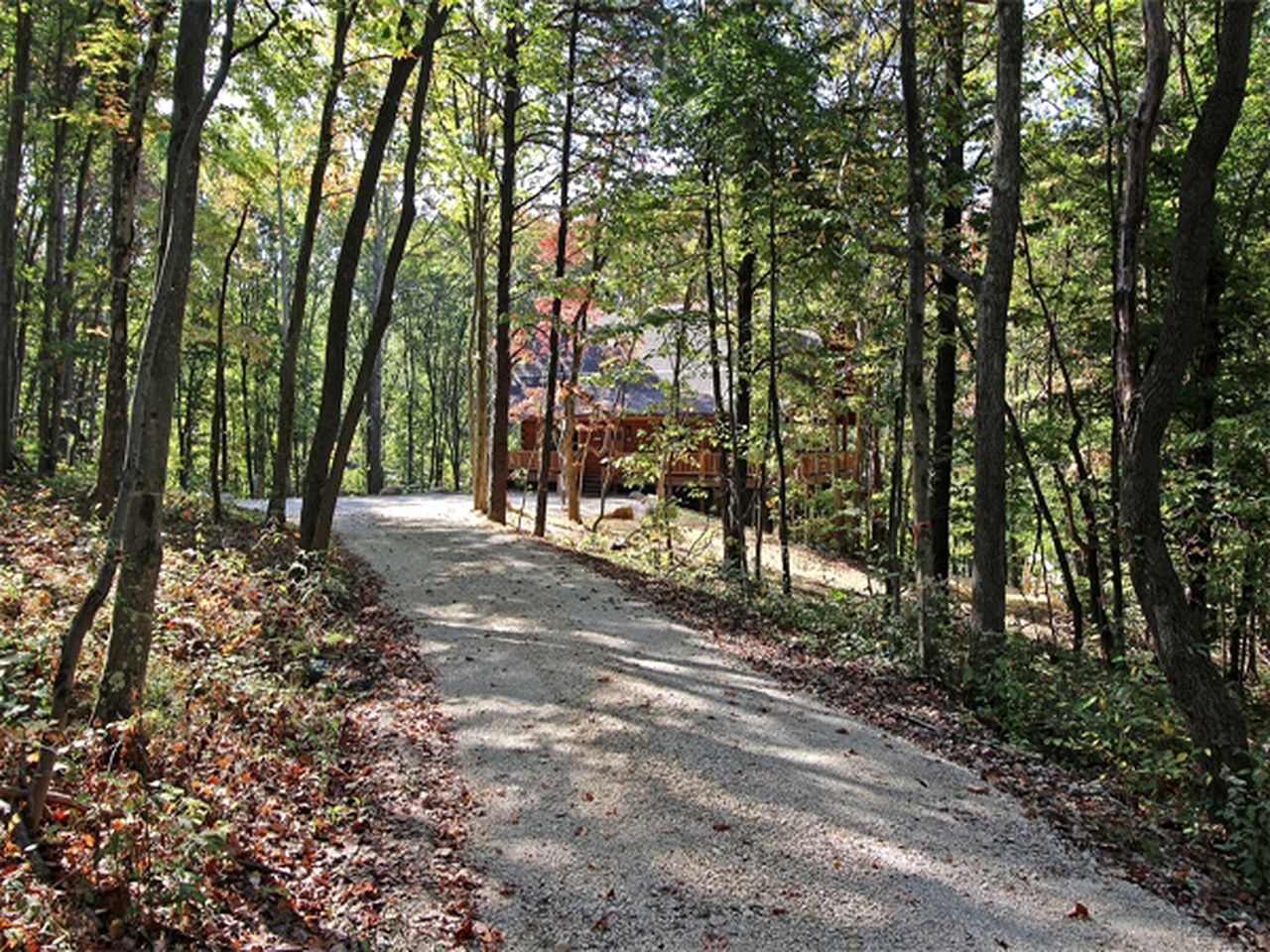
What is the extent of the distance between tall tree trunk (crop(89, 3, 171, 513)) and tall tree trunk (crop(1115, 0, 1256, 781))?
32.1ft

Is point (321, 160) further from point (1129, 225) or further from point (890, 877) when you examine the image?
point (890, 877)

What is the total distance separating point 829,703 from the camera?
23.1 feet

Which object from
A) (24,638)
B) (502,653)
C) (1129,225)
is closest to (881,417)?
(1129,225)

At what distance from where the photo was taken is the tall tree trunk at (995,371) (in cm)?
736

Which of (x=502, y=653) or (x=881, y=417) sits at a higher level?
(x=881, y=417)

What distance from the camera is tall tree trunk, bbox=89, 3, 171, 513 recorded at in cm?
918

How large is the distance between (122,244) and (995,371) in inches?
400

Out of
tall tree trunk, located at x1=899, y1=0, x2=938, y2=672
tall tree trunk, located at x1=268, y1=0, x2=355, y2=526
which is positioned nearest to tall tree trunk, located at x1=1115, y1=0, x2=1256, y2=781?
tall tree trunk, located at x1=899, y1=0, x2=938, y2=672

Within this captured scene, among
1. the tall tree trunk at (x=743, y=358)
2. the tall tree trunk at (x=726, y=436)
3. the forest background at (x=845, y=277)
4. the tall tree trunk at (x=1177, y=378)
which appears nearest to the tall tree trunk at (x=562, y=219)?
the forest background at (x=845, y=277)

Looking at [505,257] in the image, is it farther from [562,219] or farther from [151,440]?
[151,440]

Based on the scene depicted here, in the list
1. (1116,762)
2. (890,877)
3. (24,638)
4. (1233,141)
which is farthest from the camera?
(1233,141)

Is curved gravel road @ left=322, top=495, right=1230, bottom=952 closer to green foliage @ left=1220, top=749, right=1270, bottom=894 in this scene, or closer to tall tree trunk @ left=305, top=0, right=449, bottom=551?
green foliage @ left=1220, top=749, right=1270, bottom=894

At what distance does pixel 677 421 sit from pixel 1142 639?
7.63 meters

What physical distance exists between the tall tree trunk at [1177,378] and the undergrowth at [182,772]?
5.72 m
